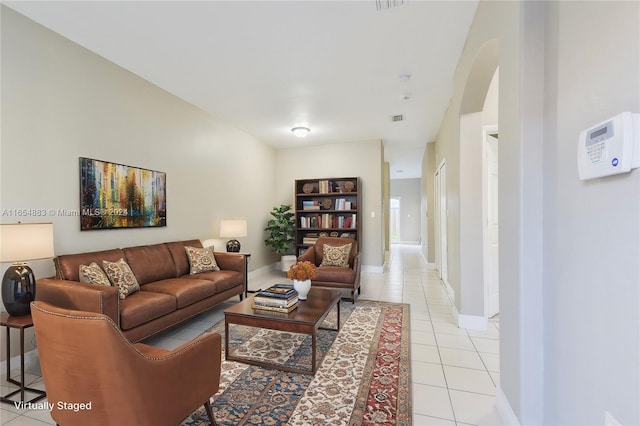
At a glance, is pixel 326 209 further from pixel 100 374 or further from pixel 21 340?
pixel 100 374

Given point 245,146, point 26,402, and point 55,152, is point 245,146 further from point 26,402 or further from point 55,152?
point 26,402

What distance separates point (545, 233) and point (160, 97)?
13.8 feet

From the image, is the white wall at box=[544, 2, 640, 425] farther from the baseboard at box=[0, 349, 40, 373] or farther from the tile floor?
the baseboard at box=[0, 349, 40, 373]

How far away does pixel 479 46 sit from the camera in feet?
7.16

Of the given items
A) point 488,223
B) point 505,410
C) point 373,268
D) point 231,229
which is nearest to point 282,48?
point 231,229

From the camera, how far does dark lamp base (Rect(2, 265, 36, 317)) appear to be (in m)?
1.99

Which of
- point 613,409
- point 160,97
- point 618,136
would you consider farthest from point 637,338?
point 160,97

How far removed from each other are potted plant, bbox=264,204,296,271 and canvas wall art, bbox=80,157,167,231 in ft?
8.34

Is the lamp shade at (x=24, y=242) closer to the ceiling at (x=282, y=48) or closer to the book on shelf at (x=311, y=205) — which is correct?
the ceiling at (x=282, y=48)

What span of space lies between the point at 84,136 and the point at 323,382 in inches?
125

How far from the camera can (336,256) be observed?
4293 mm

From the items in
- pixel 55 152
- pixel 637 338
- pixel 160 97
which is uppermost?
pixel 160 97

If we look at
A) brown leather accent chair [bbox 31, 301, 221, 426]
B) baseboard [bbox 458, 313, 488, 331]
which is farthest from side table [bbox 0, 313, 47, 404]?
baseboard [bbox 458, 313, 488, 331]

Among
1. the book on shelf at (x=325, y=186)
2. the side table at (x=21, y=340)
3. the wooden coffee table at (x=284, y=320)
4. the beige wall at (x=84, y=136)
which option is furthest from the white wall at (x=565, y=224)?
the book on shelf at (x=325, y=186)
